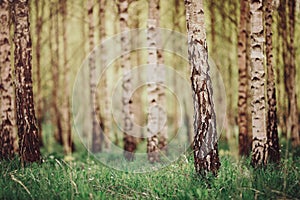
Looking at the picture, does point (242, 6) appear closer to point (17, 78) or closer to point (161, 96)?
point (161, 96)

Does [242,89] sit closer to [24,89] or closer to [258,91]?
[258,91]

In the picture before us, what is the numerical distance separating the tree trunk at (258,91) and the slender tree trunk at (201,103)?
48.6 inches

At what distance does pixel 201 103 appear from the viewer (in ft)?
24.9

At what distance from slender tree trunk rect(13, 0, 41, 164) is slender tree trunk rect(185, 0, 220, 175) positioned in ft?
11.8

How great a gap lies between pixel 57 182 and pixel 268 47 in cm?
532

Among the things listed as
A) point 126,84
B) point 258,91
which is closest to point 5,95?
point 126,84

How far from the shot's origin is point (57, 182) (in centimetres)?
719

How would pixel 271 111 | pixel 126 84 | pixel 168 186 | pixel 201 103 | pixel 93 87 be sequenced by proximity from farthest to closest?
1. pixel 93 87
2. pixel 126 84
3. pixel 271 111
4. pixel 201 103
5. pixel 168 186

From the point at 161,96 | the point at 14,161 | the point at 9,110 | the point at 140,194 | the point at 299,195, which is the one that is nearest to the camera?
the point at 299,195

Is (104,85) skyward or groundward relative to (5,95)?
skyward

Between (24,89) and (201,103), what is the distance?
153 inches

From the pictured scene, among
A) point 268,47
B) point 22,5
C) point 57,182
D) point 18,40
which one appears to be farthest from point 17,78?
point 268,47

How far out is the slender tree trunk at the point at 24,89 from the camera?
920 cm

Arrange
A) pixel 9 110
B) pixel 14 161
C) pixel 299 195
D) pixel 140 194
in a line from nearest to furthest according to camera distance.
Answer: pixel 299 195 < pixel 140 194 < pixel 14 161 < pixel 9 110
